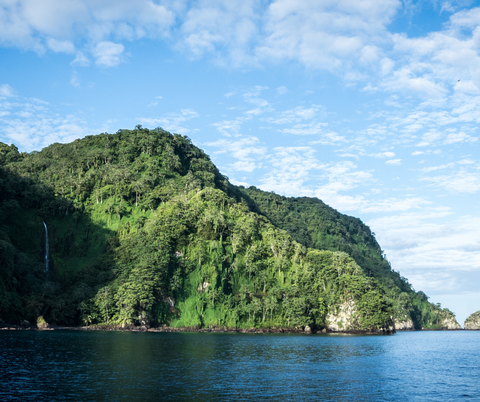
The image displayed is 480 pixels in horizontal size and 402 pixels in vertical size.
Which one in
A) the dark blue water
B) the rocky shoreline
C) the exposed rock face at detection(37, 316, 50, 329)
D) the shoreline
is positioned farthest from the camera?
the exposed rock face at detection(37, 316, 50, 329)

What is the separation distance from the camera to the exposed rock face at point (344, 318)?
411ft

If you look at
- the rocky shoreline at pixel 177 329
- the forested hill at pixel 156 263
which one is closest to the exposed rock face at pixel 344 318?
the forested hill at pixel 156 263

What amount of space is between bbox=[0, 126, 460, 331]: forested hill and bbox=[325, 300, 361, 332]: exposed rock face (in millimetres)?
302

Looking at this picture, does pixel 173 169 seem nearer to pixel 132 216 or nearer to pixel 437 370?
pixel 132 216

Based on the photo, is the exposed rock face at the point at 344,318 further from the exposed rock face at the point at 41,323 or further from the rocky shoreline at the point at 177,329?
the exposed rock face at the point at 41,323

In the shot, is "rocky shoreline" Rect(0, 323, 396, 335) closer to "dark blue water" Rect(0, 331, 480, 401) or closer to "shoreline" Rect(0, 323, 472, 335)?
"shoreline" Rect(0, 323, 472, 335)

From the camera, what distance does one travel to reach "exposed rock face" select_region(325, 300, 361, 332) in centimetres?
12519

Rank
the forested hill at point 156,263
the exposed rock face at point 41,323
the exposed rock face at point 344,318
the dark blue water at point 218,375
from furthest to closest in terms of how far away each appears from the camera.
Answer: the exposed rock face at point 344,318 < the forested hill at point 156,263 < the exposed rock face at point 41,323 < the dark blue water at point 218,375

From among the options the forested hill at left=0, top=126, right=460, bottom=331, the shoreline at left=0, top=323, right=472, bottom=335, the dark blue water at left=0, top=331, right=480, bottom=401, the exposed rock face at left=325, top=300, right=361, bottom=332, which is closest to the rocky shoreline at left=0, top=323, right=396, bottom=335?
the shoreline at left=0, top=323, right=472, bottom=335

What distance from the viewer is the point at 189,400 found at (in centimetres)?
3098

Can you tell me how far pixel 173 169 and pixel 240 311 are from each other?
8220 cm

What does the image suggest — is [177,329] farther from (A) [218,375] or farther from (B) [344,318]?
(A) [218,375]

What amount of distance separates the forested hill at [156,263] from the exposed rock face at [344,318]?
302 mm

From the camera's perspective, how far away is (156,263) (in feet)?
402
